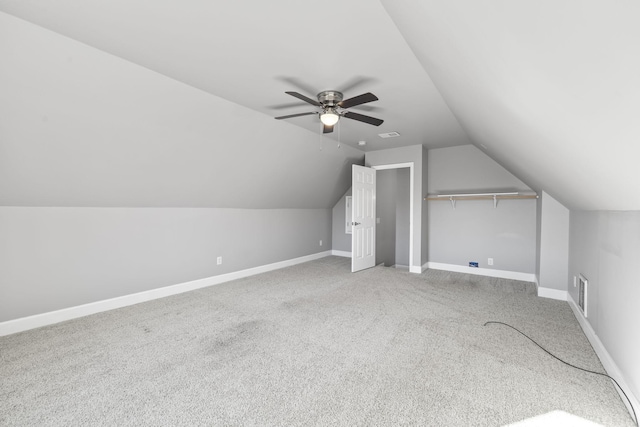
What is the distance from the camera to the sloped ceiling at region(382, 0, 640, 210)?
0.71 meters

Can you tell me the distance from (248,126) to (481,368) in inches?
142

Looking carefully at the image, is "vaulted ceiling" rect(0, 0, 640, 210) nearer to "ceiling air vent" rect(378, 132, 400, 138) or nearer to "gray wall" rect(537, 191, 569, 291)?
"ceiling air vent" rect(378, 132, 400, 138)

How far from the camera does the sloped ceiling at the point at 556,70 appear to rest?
2.33ft

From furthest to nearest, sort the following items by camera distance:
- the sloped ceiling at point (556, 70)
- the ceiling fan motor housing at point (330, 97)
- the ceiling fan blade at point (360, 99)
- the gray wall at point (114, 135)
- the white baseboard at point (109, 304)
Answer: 1. the ceiling fan motor housing at point (330, 97)
2. the white baseboard at point (109, 304)
3. the ceiling fan blade at point (360, 99)
4. the gray wall at point (114, 135)
5. the sloped ceiling at point (556, 70)

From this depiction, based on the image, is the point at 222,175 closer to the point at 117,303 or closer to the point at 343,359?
the point at 117,303

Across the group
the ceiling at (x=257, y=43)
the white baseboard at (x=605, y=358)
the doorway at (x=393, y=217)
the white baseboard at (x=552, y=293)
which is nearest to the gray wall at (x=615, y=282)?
the white baseboard at (x=605, y=358)

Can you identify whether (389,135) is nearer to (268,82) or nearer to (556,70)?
(268,82)

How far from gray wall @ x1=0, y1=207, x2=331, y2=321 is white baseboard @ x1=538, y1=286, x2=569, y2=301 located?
4511mm

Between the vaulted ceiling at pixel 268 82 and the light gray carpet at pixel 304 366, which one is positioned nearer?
the vaulted ceiling at pixel 268 82

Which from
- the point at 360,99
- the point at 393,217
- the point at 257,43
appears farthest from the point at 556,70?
the point at 393,217

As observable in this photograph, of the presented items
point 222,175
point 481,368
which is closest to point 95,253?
point 222,175

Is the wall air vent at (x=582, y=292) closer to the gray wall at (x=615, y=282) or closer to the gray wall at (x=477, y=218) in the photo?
the gray wall at (x=615, y=282)

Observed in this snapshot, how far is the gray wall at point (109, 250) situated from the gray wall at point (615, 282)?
4.65 metres

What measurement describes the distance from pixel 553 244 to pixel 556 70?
12.7 ft
